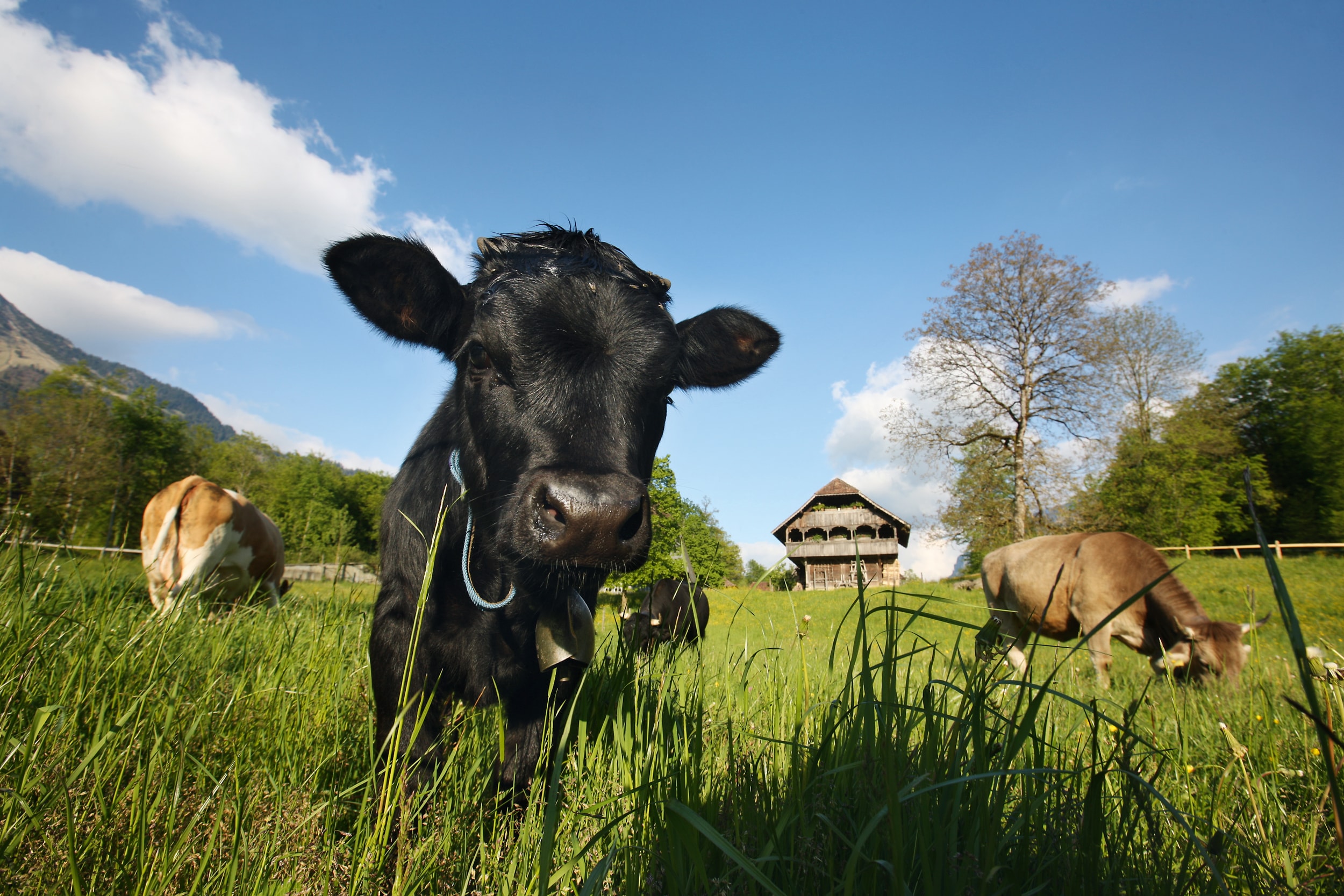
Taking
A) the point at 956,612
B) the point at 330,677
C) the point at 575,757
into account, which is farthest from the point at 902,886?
the point at 956,612

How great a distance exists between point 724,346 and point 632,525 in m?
2.16

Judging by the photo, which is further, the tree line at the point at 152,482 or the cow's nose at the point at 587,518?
the tree line at the point at 152,482

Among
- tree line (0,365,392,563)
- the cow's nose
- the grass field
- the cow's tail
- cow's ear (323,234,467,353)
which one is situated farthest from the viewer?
the cow's tail

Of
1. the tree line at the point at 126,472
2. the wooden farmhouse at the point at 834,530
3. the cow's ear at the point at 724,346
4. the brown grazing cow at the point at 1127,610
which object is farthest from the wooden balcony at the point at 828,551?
the cow's ear at the point at 724,346

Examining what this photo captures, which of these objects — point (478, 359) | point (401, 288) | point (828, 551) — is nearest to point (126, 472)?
point (828, 551)

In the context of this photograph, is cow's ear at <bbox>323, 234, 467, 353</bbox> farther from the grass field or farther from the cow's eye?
the grass field

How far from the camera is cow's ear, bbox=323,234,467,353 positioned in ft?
10.5

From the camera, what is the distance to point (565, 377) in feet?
9.01

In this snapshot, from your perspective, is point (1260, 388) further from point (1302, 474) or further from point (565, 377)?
point (565, 377)

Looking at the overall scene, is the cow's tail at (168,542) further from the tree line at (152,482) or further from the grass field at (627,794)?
the grass field at (627,794)

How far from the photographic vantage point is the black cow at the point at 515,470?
2350 mm

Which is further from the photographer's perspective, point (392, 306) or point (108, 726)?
point (392, 306)

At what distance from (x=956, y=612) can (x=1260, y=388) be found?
41283 millimetres

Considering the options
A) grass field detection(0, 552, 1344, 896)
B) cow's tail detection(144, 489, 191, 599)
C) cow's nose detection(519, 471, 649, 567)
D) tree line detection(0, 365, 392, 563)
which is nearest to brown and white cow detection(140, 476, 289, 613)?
cow's tail detection(144, 489, 191, 599)
